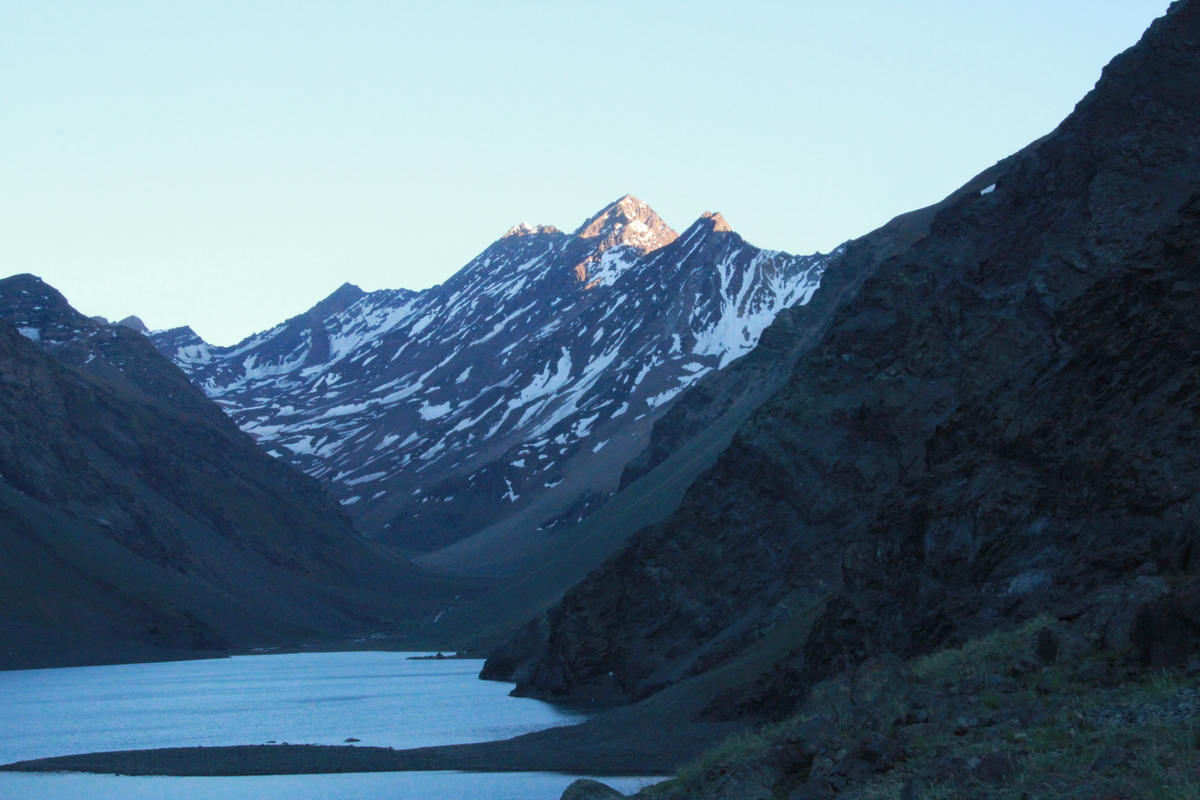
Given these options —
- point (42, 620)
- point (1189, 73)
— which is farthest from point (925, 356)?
point (42, 620)

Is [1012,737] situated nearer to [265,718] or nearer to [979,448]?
[979,448]

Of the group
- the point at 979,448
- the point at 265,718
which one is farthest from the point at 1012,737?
the point at 265,718

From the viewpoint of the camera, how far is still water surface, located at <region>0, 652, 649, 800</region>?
34.6 meters

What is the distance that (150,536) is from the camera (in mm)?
125188

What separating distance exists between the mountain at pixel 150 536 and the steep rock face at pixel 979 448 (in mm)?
51987

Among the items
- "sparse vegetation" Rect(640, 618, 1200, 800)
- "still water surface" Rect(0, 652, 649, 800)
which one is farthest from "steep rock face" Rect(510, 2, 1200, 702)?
"still water surface" Rect(0, 652, 649, 800)

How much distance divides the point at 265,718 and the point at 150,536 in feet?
245

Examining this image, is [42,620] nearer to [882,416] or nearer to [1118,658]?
[882,416]

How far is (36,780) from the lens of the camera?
3797cm

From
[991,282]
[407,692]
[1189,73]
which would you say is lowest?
[407,692]

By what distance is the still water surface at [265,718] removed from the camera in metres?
34.6

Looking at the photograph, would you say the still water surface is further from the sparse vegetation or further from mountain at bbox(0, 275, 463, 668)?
the sparse vegetation

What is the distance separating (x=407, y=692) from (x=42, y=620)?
1576 inches

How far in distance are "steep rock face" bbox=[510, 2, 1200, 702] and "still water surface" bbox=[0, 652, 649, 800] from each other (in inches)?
254
